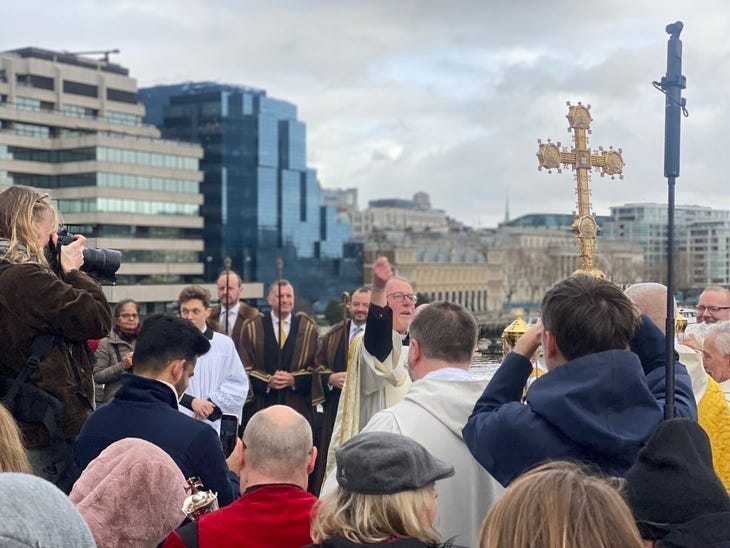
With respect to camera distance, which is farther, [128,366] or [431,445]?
[128,366]

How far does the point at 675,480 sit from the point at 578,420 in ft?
2.50

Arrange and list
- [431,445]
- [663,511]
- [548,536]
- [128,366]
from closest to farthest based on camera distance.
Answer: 1. [548,536]
2. [663,511]
3. [431,445]
4. [128,366]

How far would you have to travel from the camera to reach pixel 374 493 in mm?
3475

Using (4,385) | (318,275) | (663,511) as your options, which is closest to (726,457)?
(663,511)

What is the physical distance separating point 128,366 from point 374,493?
3.95 m

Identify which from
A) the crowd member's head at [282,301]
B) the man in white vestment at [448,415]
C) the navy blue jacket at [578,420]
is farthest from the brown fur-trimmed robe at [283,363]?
the navy blue jacket at [578,420]

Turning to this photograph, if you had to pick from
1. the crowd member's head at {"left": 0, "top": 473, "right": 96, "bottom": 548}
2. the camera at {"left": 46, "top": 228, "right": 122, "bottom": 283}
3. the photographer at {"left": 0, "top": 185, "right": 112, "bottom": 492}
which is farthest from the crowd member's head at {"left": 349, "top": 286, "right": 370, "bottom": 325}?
the crowd member's head at {"left": 0, "top": 473, "right": 96, "bottom": 548}

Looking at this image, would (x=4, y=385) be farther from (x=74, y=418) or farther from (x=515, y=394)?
(x=515, y=394)

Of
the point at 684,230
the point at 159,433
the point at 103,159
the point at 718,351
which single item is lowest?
the point at 159,433

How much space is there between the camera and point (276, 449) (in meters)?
3.95

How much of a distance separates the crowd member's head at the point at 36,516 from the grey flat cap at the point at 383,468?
1.18 metres

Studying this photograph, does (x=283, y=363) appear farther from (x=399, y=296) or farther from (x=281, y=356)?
(x=399, y=296)

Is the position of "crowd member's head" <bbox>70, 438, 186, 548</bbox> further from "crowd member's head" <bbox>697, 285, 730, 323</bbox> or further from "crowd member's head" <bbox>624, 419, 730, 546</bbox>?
"crowd member's head" <bbox>697, 285, 730, 323</bbox>

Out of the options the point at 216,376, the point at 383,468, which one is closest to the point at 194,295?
the point at 216,376
